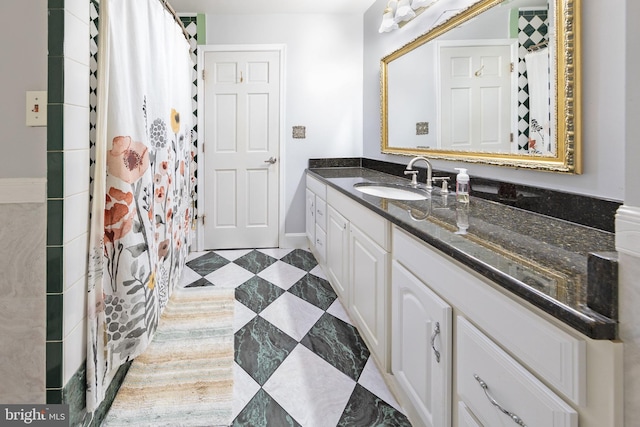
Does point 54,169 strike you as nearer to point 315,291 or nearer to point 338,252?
point 338,252

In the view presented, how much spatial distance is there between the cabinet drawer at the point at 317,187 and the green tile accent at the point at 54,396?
1979 mm

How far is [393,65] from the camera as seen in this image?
3.00 m

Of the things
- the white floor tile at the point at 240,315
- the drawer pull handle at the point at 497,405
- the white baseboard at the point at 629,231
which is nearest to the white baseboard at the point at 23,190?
the white floor tile at the point at 240,315

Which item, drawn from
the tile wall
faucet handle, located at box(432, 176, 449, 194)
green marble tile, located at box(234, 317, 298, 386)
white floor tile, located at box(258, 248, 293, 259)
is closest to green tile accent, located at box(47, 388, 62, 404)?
the tile wall

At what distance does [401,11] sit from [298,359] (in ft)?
7.39

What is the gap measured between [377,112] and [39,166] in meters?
2.74

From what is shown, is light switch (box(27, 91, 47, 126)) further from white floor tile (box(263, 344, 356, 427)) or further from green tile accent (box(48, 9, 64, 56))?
white floor tile (box(263, 344, 356, 427))

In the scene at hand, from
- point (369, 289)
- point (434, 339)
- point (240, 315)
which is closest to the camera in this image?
point (434, 339)

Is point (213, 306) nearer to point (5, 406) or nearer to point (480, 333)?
point (5, 406)

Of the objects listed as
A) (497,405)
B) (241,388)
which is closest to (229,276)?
(241,388)

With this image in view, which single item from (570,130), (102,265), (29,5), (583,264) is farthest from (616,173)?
(29,5)

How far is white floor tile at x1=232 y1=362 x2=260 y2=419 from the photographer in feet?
5.13

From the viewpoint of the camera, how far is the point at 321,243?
3.06 meters

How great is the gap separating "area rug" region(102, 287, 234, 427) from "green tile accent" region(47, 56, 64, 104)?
1180mm
